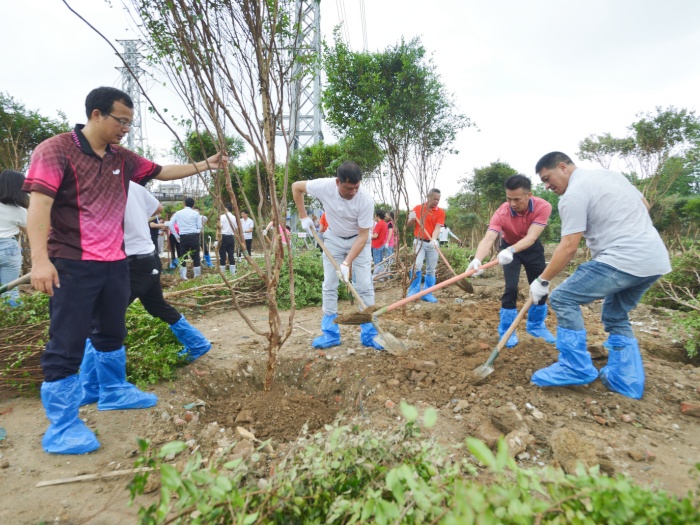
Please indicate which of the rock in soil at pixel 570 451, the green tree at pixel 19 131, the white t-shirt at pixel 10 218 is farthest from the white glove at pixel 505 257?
the green tree at pixel 19 131

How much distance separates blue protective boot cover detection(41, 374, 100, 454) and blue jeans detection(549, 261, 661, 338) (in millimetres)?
3071

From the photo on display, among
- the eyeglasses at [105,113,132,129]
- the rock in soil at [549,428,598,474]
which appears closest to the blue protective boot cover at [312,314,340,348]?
the rock in soil at [549,428,598,474]

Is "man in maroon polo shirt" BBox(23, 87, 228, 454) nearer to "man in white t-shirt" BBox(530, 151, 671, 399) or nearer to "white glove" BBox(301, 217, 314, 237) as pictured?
"white glove" BBox(301, 217, 314, 237)

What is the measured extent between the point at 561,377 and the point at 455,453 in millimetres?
1153

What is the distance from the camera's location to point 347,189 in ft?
11.1

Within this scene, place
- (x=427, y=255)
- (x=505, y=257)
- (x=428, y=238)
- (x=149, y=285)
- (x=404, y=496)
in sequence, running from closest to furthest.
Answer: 1. (x=404, y=496)
2. (x=149, y=285)
3. (x=505, y=257)
4. (x=428, y=238)
5. (x=427, y=255)

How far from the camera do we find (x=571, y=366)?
2.66 m

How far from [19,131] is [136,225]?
7826 millimetres

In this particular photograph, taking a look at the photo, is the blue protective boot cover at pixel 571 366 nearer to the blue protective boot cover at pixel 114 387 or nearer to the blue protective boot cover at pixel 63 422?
the blue protective boot cover at pixel 114 387

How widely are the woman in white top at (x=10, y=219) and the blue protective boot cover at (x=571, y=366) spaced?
4640 millimetres

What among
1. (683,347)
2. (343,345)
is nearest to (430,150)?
(343,345)

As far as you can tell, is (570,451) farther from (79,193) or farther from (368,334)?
(79,193)

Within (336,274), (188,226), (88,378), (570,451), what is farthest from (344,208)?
(188,226)

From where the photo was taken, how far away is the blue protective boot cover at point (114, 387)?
8.15 feet
